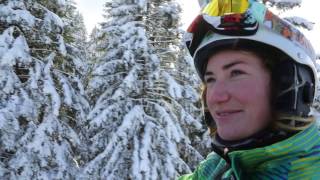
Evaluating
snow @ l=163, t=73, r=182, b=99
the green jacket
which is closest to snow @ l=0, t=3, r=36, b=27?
snow @ l=163, t=73, r=182, b=99

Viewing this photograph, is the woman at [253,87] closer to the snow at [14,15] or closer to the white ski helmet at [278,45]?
the white ski helmet at [278,45]

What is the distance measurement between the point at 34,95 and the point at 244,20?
12.9 metres

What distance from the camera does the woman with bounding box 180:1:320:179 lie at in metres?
2.10

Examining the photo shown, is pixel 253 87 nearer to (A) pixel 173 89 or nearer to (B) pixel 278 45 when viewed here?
(B) pixel 278 45

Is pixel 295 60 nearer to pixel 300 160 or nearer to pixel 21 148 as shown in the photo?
pixel 300 160

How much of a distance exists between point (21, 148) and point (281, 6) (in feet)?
30.0

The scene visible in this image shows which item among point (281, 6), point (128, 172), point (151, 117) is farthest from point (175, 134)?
point (281, 6)

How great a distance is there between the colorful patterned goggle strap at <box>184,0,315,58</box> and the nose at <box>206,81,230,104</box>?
0.91 ft

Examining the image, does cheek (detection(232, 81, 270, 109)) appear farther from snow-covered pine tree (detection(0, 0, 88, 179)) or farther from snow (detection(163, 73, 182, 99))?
snow (detection(163, 73, 182, 99))

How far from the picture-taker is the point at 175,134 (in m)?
16.3

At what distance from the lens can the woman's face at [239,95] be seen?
7.18 feet

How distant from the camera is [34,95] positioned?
14516mm

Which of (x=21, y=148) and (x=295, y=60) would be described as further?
(x=21, y=148)

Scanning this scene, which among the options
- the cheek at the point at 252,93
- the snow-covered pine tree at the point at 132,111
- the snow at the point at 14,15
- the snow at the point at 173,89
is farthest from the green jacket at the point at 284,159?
the snow at the point at 173,89
